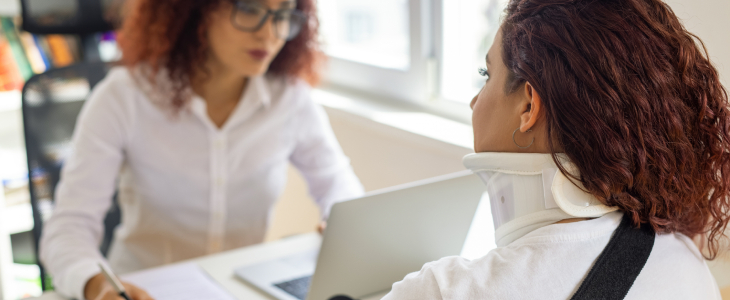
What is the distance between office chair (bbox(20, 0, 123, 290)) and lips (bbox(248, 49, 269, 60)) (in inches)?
17.9

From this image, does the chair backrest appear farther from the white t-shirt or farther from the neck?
the white t-shirt

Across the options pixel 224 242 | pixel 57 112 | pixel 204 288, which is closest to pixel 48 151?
pixel 57 112

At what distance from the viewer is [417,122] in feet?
6.68

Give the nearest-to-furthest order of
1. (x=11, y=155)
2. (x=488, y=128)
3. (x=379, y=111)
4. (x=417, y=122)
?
(x=488, y=128) → (x=417, y=122) → (x=379, y=111) → (x=11, y=155)

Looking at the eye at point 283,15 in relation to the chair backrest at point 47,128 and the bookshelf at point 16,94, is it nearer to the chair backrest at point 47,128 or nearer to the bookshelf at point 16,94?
the chair backrest at point 47,128

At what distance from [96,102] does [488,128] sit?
1.06 metres

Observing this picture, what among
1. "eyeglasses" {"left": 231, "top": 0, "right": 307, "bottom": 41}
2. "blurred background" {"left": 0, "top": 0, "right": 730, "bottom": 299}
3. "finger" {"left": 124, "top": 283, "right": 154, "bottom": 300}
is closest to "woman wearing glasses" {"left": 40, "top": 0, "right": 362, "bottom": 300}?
"eyeglasses" {"left": 231, "top": 0, "right": 307, "bottom": 41}

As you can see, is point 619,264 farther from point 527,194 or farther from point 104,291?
point 104,291

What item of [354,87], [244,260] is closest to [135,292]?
[244,260]

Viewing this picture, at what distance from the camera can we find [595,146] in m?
0.71

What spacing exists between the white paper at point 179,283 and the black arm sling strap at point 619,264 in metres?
0.74

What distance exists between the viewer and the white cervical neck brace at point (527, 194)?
2.42 ft

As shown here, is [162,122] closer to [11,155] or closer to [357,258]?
[357,258]

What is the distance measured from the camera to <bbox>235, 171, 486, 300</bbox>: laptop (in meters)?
1.03
